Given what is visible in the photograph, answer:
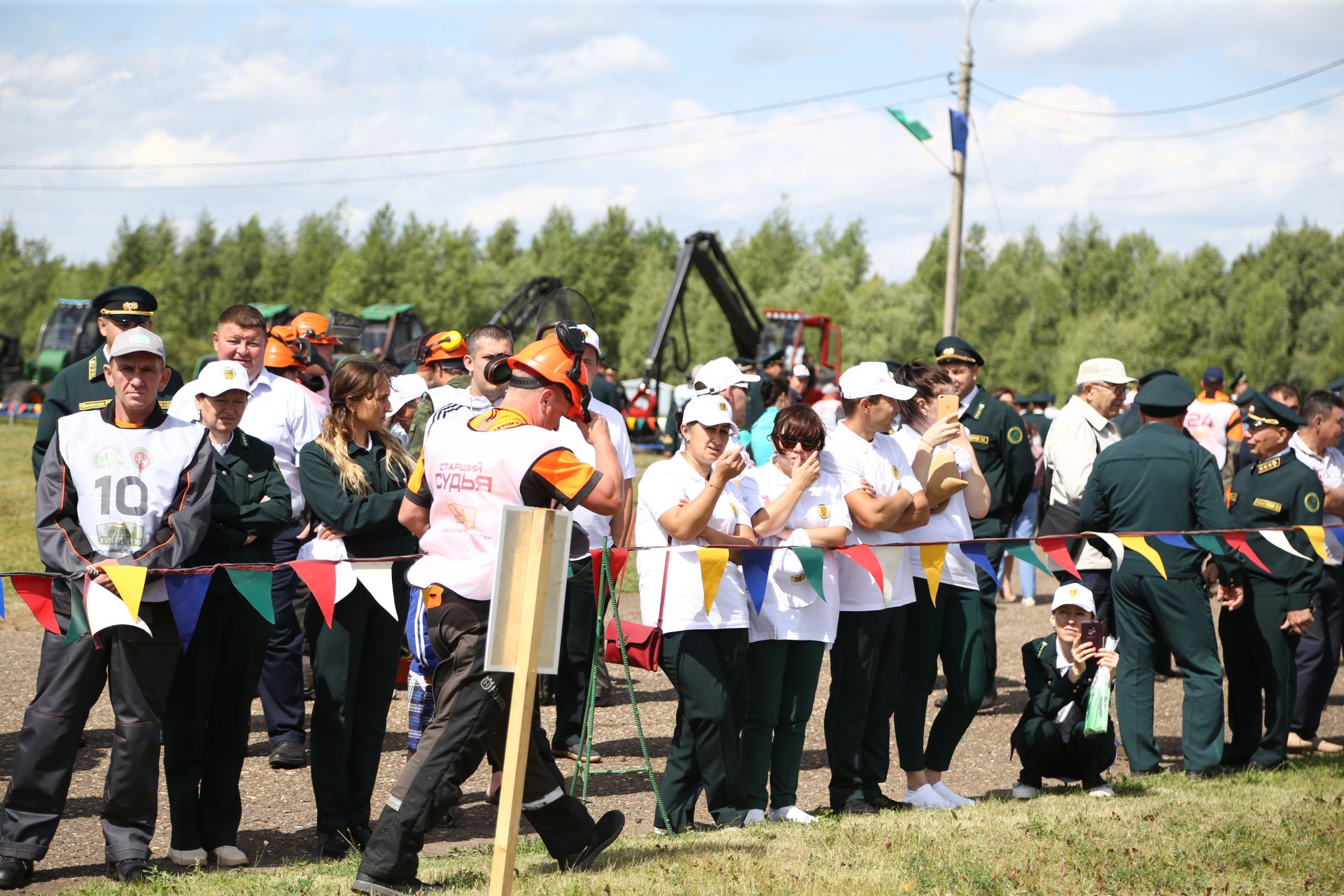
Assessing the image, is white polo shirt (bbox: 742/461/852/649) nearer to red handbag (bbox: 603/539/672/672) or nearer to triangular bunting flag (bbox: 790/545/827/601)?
triangular bunting flag (bbox: 790/545/827/601)

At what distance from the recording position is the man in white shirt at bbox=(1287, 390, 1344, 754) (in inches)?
328

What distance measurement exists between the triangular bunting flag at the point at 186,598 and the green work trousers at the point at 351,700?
21.8 inches

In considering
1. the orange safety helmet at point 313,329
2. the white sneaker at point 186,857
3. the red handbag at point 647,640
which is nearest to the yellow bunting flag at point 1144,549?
the red handbag at point 647,640

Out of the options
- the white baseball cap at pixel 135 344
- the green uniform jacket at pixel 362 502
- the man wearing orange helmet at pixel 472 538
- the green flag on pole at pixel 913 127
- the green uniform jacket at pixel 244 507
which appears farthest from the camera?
the green flag on pole at pixel 913 127

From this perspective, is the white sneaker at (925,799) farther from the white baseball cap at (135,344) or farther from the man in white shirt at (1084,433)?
the white baseball cap at (135,344)

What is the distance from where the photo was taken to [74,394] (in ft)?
20.5

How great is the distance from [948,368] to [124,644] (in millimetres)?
5232

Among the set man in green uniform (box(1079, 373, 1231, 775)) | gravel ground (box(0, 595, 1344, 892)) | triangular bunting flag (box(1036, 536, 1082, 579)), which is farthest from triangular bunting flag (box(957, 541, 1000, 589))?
gravel ground (box(0, 595, 1344, 892))

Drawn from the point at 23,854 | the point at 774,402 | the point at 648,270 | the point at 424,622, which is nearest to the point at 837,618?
the point at 424,622

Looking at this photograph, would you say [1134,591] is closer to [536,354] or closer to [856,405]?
[856,405]

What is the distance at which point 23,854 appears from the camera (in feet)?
16.4

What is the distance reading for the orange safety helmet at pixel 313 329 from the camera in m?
10.1

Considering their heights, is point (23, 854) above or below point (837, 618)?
below

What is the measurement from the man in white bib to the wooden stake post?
1.68 meters
